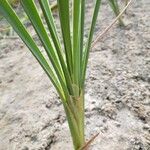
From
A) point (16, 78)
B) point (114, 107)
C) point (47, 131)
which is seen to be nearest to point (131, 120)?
point (114, 107)

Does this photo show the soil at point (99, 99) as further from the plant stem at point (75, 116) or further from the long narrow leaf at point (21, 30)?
the long narrow leaf at point (21, 30)

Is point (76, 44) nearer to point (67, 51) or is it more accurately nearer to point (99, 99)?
point (67, 51)

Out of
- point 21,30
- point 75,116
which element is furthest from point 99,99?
point 21,30

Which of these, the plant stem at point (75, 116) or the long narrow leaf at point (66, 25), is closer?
the long narrow leaf at point (66, 25)

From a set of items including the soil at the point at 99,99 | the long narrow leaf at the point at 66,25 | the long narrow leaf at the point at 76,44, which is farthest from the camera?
the soil at the point at 99,99

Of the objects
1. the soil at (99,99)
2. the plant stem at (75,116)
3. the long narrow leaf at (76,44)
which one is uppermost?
the long narrow leaf at (76,44)

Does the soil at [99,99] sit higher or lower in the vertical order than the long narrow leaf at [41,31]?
lower

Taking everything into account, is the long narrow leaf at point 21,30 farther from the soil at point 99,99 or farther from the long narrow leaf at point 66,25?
the soil at point 99,99

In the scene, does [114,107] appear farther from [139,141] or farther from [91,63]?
[91,63]

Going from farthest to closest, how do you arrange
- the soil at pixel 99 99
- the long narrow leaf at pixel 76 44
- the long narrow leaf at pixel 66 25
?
the soil at pixel 99 99
the long narrow leaf at pixel 76 44
the long narrow leaf at pixel 66 25

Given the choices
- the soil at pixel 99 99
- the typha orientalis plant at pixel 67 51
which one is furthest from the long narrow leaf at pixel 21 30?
the soil at pixel 99 99
